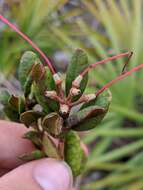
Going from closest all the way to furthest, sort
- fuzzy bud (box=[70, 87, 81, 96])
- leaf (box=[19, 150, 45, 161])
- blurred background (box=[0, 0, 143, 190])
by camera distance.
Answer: fuzzy bud (box=[70, 87, 81, 96])
leaf (box=[19, 150, 45, 161])
blurred background (box=[0, 0, 143, 190])

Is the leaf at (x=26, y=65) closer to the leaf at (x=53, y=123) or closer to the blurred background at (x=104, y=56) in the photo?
the leaf at (x=53, y=123)

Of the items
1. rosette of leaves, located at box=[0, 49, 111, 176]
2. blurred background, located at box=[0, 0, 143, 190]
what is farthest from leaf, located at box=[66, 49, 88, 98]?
blurred background, located at box=[0, 0, 143, 190]

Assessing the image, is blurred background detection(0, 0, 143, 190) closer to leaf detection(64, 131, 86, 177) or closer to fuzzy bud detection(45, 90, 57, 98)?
leaf detection(64, 131, 86, 177)

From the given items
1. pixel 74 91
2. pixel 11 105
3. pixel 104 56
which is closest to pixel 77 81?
pixel 74 91

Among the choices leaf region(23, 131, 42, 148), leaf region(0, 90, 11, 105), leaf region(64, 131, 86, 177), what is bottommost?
leaf region(64, 131, 86, 177)

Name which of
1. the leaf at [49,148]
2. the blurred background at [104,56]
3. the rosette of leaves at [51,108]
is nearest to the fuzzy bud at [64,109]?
the rosette of leaves at [51,108]

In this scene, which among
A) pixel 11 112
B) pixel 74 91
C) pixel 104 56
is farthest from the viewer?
pixel 104 56

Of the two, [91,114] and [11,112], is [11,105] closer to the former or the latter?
[11,112]
